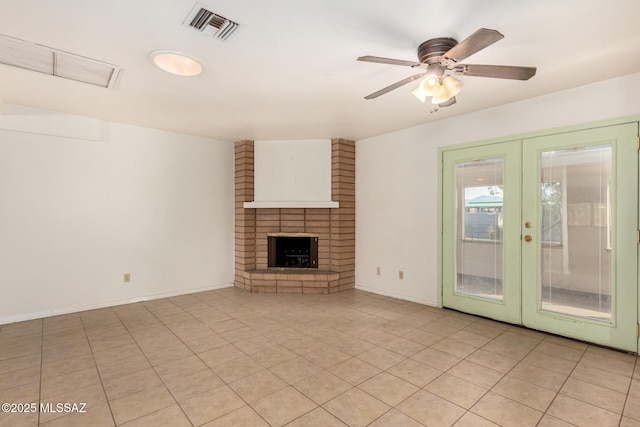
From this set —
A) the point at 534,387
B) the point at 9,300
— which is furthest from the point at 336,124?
the point at 9,300

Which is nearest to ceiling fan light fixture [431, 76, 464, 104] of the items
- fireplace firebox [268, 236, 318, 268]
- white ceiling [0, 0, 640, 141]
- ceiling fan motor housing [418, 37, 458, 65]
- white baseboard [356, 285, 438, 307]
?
ceiling fan motor housing [418, 37, 458, 65]

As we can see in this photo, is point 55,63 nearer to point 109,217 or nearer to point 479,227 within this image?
point 109,217

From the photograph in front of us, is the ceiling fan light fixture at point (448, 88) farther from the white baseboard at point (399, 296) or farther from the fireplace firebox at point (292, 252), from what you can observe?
the fireplace firebox at point (292, 252)

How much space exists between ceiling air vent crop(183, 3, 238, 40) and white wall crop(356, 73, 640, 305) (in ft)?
8.06

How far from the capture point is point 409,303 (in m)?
4.24

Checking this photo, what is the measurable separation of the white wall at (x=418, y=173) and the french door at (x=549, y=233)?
175 millimetres

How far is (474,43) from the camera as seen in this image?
5.30ft

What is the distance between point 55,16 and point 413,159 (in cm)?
382

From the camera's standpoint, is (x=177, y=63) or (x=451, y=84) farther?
(x=177, y=63)

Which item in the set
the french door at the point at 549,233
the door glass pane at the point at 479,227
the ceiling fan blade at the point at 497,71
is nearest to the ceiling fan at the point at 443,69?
the ceiling fan blade at the point at 497,71

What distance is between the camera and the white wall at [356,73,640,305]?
2.91 meters

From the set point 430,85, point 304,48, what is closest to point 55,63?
point 304,48

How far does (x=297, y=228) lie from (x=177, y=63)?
314cm

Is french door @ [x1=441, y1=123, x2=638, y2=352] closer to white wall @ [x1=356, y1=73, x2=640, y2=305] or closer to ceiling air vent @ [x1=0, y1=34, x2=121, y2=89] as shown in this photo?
white wall @ [x1=356, y1=73, x2=640, y2=305]
